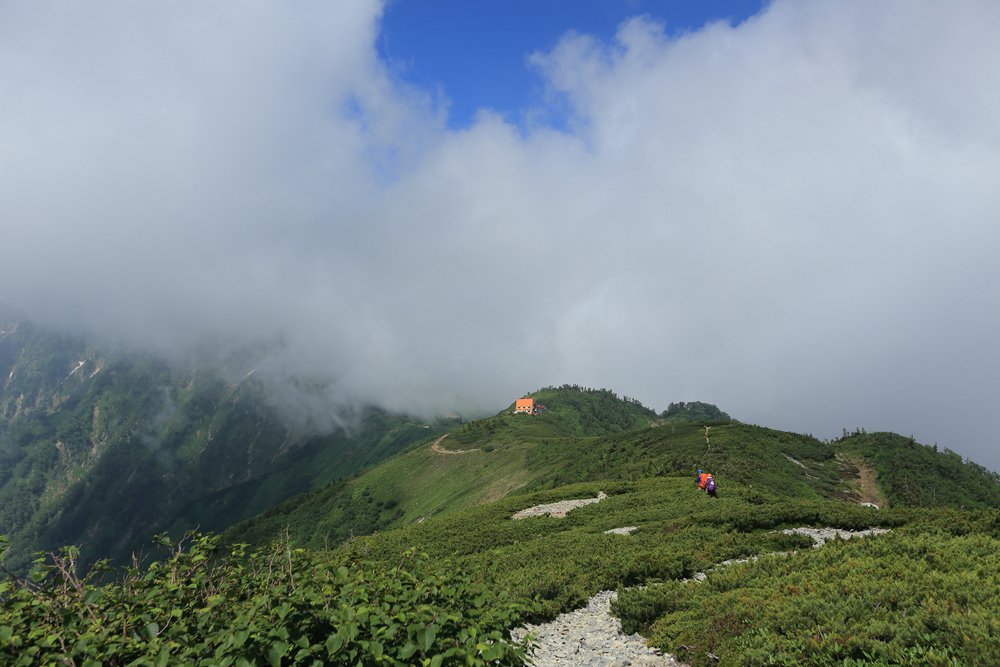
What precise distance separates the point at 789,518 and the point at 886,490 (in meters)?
58.3

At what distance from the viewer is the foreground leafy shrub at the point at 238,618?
647 cm

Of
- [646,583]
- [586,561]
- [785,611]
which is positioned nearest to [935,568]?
[785,611]

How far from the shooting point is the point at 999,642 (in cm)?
1016

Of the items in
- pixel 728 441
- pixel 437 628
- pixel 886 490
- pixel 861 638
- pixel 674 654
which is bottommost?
pixel 674 654

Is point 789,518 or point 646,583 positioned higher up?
point 789,518

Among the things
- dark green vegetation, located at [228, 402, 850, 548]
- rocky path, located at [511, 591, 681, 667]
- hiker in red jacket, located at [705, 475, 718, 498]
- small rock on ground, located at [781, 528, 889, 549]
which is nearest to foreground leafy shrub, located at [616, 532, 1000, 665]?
rocky path, located at [511, 591, 681, 667]

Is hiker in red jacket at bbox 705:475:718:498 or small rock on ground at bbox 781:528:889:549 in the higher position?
hiker in red jacket at bbox 705:475:718:498

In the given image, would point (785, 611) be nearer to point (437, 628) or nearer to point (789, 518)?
point (437, 628)

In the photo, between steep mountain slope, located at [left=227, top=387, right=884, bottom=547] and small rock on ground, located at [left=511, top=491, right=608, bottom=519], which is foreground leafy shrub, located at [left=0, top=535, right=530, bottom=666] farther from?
small rock on ground, located at [left=511, top=491, right=608, bottom=519]

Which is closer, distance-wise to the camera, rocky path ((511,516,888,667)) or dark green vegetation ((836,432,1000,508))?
rocky path ((511,516,888,667))

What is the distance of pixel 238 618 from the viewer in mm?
6738

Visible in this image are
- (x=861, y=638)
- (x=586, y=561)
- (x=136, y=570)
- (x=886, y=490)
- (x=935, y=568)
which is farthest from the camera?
(x=886, y=490)

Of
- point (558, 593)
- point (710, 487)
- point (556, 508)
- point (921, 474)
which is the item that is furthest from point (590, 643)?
point (921, 474)

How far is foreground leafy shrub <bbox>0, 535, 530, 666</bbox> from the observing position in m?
6.47
